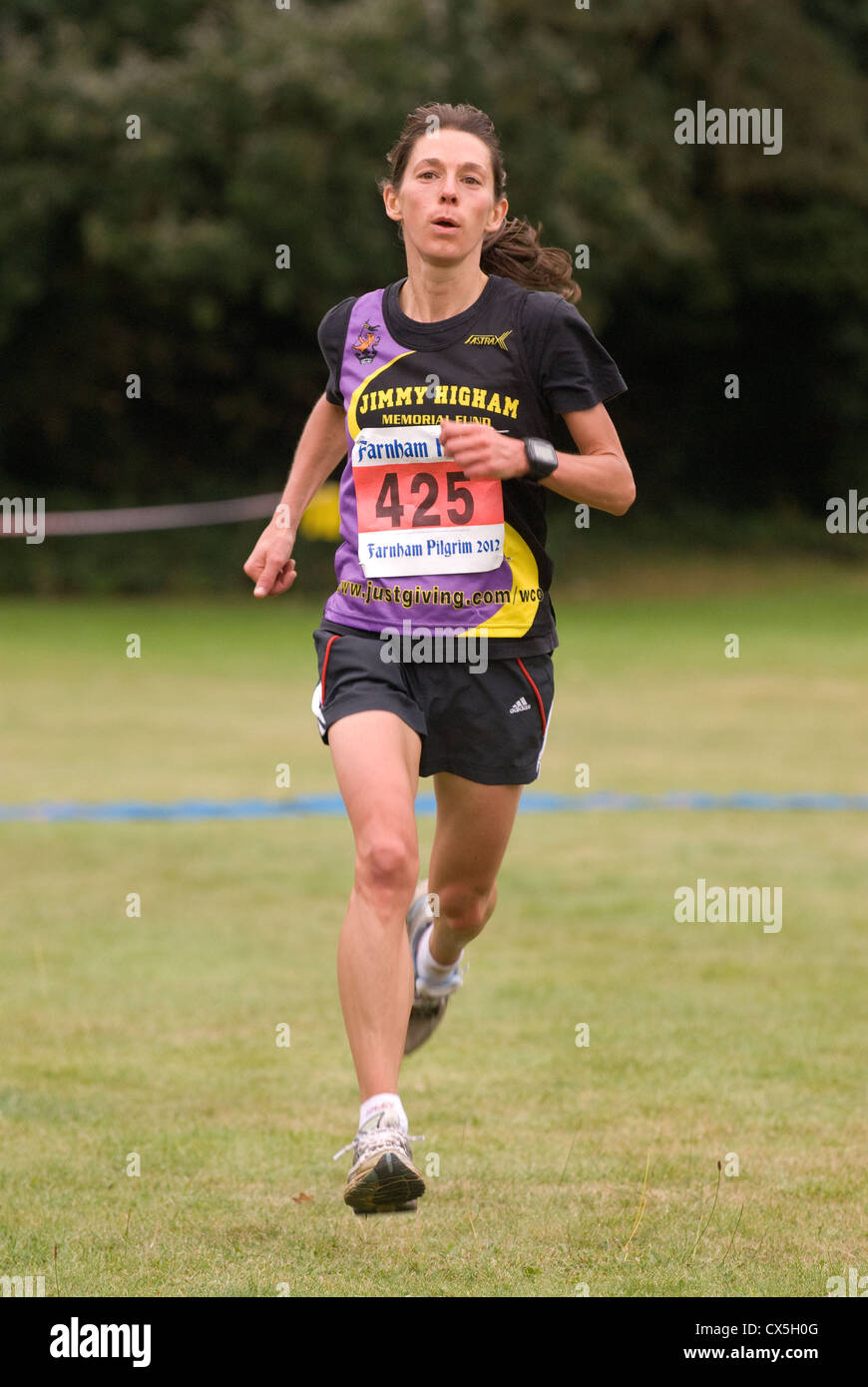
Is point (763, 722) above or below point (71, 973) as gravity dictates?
above

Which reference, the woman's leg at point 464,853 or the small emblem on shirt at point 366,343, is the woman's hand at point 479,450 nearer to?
the small emblem on shirt at point 366,343

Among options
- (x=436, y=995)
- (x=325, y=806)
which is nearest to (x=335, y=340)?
(x=436, y=995)

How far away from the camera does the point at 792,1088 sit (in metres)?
5.85

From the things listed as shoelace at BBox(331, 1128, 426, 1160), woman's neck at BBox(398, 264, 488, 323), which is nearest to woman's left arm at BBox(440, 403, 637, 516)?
woman's neck at BBox(398, 264, 488, 323)

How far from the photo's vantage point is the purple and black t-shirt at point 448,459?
15.4 ft

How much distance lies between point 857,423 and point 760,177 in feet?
21.9

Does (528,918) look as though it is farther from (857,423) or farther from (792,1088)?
(857,423)

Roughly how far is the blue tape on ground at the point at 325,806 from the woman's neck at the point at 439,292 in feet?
22.9

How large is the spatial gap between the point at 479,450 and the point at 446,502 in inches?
16.7

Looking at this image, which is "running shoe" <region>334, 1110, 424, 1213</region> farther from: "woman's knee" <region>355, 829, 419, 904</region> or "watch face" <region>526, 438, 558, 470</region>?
"watch face" <region>526, 438, 558, 470</region>

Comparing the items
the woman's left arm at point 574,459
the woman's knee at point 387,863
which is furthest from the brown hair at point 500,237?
the woman's knee at point 387,863

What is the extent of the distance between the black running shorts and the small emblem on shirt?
0.71 m

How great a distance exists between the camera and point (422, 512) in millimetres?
4695
